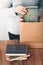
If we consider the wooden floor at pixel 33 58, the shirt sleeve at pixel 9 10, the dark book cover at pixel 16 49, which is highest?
the shirt sleeve at pixel 9 10

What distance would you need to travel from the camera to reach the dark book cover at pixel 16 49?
1.16 m

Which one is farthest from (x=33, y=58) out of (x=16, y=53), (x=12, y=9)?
(x=12, y=9)

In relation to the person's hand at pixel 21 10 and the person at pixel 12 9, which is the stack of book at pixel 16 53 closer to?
the person's hand at pixel 21 10

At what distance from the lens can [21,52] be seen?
1.16m

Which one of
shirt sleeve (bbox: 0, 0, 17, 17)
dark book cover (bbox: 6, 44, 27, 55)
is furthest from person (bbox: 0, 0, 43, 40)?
dark book cover (bbox: 6, 44, 27, 55)

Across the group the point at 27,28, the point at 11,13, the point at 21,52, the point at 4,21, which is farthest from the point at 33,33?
the point at 4,21

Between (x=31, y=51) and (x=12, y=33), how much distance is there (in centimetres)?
48

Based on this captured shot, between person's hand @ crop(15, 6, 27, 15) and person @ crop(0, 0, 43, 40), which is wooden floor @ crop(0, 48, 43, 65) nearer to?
person's hand @ crop(15, 6, 27, 15)

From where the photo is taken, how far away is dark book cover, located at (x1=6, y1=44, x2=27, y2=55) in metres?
1.16

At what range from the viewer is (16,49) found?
119cm

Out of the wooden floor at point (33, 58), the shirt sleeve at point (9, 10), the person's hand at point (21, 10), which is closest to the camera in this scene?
the wooden floor at point (33, 58)

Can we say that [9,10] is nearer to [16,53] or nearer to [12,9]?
[12,9]

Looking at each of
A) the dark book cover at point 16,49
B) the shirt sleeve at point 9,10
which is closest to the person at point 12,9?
the shirt sleeve at point 9,10

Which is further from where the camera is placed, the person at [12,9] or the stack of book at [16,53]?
the person at [12,9]
